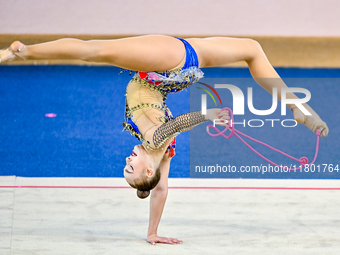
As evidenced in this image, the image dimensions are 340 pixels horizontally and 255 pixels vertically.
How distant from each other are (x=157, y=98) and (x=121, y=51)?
44cm

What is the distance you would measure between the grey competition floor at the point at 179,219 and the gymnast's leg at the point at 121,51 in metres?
0.97

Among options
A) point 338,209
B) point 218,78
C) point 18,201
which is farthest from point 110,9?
point 338,209

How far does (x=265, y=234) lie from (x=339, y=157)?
6.26 ft

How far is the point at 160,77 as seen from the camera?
197cm

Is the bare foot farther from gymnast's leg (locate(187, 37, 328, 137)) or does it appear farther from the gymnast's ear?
the gymnast's ear

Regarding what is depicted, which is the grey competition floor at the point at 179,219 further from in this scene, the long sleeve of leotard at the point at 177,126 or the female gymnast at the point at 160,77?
the long sleeve of leotard at the point at 177,126

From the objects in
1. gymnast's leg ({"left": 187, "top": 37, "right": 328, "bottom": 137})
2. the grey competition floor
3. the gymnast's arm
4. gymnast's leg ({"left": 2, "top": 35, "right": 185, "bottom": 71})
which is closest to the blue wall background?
the grey competition floor

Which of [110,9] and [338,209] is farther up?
[110,9]

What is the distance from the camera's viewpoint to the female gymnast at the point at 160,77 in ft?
5.79

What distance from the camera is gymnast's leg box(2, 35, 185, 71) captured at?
1.61 meters

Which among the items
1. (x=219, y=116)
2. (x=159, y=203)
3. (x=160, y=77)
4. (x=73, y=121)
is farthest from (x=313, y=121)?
(x=73, y=121)

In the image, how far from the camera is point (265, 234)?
2438 mm

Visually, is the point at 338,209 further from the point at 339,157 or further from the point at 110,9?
the point at 110,9

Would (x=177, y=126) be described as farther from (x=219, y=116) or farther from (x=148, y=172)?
(x=148, y=172)
